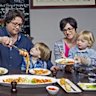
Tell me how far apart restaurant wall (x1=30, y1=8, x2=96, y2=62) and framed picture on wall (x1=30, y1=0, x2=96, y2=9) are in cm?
Answer: 6

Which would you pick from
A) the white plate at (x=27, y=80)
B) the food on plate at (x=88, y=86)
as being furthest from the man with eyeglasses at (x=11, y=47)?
the food on plate at (x=88, y=86)

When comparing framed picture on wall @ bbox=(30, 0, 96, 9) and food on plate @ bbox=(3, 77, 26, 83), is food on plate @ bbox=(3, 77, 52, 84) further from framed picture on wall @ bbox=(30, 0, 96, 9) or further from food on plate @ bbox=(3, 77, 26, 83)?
framed picture on wall @ bbox=(30, 0, 96, 9)

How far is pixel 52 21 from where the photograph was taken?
4.13 metres

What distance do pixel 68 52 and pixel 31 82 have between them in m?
1.18

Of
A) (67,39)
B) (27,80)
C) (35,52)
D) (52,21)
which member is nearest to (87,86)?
(27,80)

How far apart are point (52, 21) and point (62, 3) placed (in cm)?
30

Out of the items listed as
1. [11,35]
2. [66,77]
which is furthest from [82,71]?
[11,35]

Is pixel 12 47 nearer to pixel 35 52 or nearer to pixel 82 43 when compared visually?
pixel 35 52

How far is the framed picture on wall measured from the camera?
4047 millimetres

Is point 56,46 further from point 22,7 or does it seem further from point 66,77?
point 22,7

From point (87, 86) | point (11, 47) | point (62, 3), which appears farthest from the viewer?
point (62, 3)

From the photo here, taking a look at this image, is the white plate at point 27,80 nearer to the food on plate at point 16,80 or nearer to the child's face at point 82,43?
the food on plate at point 16,80

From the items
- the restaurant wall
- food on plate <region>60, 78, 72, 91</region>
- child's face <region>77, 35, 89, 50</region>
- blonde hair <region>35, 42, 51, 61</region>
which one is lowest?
food on plate <region>60, 78, 72, 91</region>

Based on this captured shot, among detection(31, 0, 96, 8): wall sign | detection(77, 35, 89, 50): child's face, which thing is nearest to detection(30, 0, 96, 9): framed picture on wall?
detection(31, 0, 96, 8): wall sign
